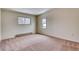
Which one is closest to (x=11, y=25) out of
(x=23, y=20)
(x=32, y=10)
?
(x=23, y=20)

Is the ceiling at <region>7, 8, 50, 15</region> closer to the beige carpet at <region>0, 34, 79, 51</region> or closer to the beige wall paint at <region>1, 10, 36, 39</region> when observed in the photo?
the beige wall paint at <region>1, 10, 36, 39</region>

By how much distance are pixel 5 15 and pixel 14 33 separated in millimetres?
542

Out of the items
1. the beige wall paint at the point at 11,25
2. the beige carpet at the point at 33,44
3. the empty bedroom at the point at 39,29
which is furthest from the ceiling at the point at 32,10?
the beige carpet at the point at 33,44

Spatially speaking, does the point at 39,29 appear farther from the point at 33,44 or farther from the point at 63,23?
the point at 63,23

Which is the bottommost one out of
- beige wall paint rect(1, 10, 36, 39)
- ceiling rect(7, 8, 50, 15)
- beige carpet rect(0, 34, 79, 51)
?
beige carpet rect(0, 34, 79, 51)

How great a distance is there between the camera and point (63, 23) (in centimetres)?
232

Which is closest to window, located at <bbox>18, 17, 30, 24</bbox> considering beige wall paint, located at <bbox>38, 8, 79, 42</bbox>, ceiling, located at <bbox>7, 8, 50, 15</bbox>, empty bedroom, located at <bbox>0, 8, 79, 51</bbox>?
empty bedroom, located at <bbox>0, 8, 79, 51</bbox>

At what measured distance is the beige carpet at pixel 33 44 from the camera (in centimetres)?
217

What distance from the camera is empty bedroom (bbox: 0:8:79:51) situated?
2166 mm
